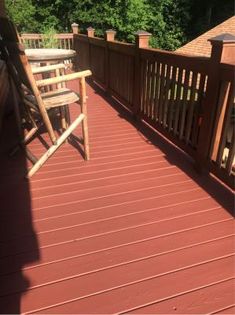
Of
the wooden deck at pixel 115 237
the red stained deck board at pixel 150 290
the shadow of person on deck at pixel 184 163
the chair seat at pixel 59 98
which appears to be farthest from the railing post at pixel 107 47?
the red stained deck board at pixel 150 290

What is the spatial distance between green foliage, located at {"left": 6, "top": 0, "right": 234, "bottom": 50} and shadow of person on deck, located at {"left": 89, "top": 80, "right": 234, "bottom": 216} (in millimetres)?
10969

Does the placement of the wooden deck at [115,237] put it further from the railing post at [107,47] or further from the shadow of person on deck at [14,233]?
the railing post at [107,47]

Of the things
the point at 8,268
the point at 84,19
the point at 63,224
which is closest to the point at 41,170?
the point at 63,224

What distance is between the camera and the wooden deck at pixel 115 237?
1714 mm

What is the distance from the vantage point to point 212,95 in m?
2.60

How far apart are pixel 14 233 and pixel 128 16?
50.7 feet

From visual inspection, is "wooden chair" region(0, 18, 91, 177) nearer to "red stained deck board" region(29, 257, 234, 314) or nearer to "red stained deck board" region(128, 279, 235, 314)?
"red stained deck board" region(29, 257, 234, 314)

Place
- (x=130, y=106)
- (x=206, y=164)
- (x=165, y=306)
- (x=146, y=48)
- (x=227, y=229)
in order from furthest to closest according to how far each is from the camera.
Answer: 1. (x=130, y=106)
2. (x=146, y=48)
3. (x=206, y=164)
4. (x=227, y=229)
5. (x=165, y=306)

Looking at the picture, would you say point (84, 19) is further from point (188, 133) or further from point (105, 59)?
point (188, 133)

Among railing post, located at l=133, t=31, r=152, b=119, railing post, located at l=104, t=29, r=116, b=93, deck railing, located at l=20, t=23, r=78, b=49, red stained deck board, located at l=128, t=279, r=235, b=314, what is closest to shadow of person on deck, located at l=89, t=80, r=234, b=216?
railing post, located at l=133, t=31, r=152, b=119

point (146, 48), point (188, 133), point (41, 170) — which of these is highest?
point (146, 48)

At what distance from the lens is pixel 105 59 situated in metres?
5.48

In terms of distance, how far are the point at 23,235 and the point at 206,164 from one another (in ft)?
5.58

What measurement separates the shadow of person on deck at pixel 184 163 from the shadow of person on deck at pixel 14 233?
1501mm
